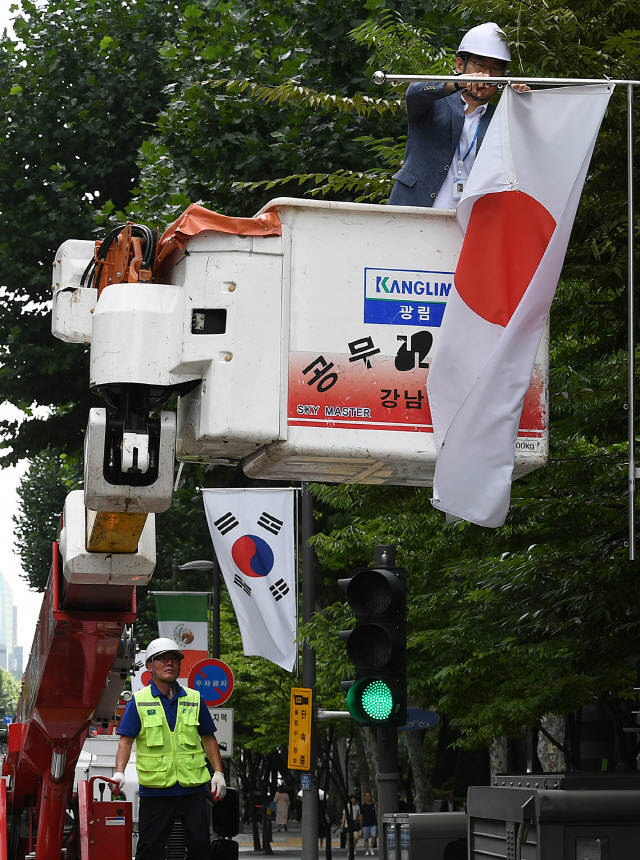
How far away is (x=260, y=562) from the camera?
18.0 m

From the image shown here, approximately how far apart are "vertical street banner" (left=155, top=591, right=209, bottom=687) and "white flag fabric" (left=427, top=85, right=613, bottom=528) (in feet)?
61.6

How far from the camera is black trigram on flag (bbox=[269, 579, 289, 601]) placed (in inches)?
692

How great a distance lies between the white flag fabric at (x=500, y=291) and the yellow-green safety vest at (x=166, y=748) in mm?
3258

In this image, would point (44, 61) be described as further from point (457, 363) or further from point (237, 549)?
point (457, 363)

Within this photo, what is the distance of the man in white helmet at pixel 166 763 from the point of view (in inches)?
320

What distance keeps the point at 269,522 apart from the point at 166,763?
10086mm

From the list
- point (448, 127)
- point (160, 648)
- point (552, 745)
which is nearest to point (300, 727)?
point (552, 745)

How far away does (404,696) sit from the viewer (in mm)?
9094

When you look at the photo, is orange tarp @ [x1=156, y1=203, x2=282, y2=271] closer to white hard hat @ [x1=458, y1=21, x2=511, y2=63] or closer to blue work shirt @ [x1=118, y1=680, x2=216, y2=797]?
white hard hat @ [x1=458, y1=21, x2=511, y2=63]

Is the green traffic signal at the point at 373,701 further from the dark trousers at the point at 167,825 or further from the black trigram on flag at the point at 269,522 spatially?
the black trigram on flag at the point at 269,522

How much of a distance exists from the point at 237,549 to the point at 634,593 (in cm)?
933

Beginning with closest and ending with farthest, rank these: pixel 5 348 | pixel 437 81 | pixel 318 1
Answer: pixel 437 81 < pixel 318 1 < pixel 5 348

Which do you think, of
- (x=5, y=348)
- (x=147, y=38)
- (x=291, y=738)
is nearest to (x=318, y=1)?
(x=147, y=38)

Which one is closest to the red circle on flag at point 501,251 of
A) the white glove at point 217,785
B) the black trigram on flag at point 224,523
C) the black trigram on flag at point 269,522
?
the white glove at point 217,785
